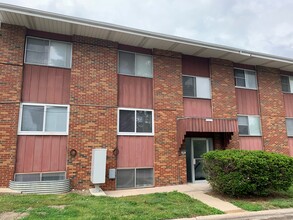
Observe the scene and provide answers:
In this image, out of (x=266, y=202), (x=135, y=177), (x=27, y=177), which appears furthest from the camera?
(x=135, y=177)

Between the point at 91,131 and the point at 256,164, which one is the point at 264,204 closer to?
the point at 256,164

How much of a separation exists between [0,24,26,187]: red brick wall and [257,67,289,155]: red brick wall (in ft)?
36.8

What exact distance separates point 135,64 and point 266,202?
274 inches

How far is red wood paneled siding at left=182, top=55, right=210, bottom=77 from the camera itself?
11414 mm

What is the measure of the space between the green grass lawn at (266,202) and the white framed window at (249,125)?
427 centimetres

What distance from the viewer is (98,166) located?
27.7 ft

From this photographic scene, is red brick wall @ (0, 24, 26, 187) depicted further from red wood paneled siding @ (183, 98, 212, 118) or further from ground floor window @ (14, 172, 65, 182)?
red wood paneled siding @ (183, 98, 212, 118)

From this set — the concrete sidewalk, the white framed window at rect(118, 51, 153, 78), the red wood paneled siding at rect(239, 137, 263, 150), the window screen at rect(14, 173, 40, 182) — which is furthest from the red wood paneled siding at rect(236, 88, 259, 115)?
the window screen at rect(14, 173, 40, 182)

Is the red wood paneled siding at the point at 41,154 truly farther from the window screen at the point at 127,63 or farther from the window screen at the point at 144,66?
the window screen at the point at 144,66

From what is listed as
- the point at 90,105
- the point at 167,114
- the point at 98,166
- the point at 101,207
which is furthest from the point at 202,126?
the point at 101,207

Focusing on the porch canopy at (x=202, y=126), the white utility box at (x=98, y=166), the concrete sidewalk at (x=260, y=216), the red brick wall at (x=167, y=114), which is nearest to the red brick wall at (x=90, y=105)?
the white utility box at (x=98, y=166)

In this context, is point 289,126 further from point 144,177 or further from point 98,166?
point 98,166

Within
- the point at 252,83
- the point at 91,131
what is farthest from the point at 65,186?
the point at 252,83

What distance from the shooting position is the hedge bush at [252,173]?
7430mm
